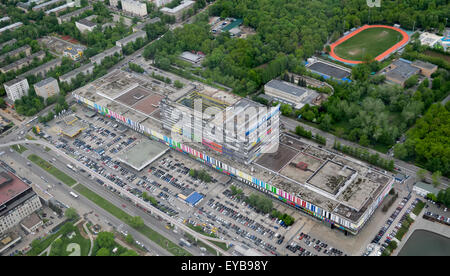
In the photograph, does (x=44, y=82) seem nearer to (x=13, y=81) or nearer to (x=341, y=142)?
(x=13, y=81)

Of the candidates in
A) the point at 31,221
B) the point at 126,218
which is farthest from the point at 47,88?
the point at 126,218

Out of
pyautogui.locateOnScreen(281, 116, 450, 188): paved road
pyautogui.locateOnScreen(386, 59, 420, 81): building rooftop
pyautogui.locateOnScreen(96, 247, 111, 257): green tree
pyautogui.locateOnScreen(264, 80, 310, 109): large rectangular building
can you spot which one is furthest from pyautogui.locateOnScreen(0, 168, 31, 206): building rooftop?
pyautogui.locateOnScreen(386, 59, 420, 81): building rooftop

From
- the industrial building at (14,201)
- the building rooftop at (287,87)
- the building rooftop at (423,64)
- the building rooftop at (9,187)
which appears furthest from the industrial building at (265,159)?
the building rooftop at (423,64)

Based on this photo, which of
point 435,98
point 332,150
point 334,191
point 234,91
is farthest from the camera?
point 234,91

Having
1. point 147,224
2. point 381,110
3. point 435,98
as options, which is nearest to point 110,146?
point 147,224

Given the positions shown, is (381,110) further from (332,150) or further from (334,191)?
(334,191)

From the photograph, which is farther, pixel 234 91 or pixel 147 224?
pixel 234 91

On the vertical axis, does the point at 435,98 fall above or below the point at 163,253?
above
